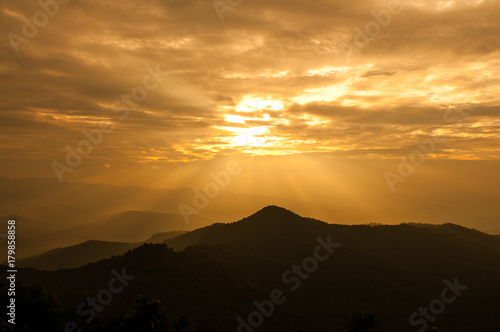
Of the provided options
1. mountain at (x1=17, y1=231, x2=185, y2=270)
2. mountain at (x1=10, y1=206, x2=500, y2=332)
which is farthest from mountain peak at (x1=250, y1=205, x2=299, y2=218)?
mountain at (x1=17, y1=231, x2=185, y2=270)

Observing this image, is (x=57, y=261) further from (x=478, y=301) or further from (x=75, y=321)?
(x=478, y=301)

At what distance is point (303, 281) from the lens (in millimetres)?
79938

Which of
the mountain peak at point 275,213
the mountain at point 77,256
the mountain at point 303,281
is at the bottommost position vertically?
the mountain at point 303,281

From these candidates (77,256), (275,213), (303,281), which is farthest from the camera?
(77,256)

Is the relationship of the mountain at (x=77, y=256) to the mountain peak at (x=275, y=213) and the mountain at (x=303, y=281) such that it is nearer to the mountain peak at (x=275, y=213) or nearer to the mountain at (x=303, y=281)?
the mountain peak at (x=275, y=213)

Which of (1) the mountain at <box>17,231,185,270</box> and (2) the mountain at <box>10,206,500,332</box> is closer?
(2) the mountain at <box>10,206,500,332</box>

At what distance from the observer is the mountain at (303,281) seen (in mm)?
63812

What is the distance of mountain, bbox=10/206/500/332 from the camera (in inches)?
2512

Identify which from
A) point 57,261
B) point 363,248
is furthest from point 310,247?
point 57,261

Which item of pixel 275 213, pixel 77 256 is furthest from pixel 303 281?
pixel 77 256

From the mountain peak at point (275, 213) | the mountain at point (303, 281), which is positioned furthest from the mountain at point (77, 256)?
the mountain at point (303, 281)

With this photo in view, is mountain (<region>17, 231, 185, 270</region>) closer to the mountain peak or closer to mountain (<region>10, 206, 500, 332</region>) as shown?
the mountain peak

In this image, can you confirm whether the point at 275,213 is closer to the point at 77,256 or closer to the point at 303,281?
the point at 303,281

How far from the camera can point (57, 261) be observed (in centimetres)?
14712
